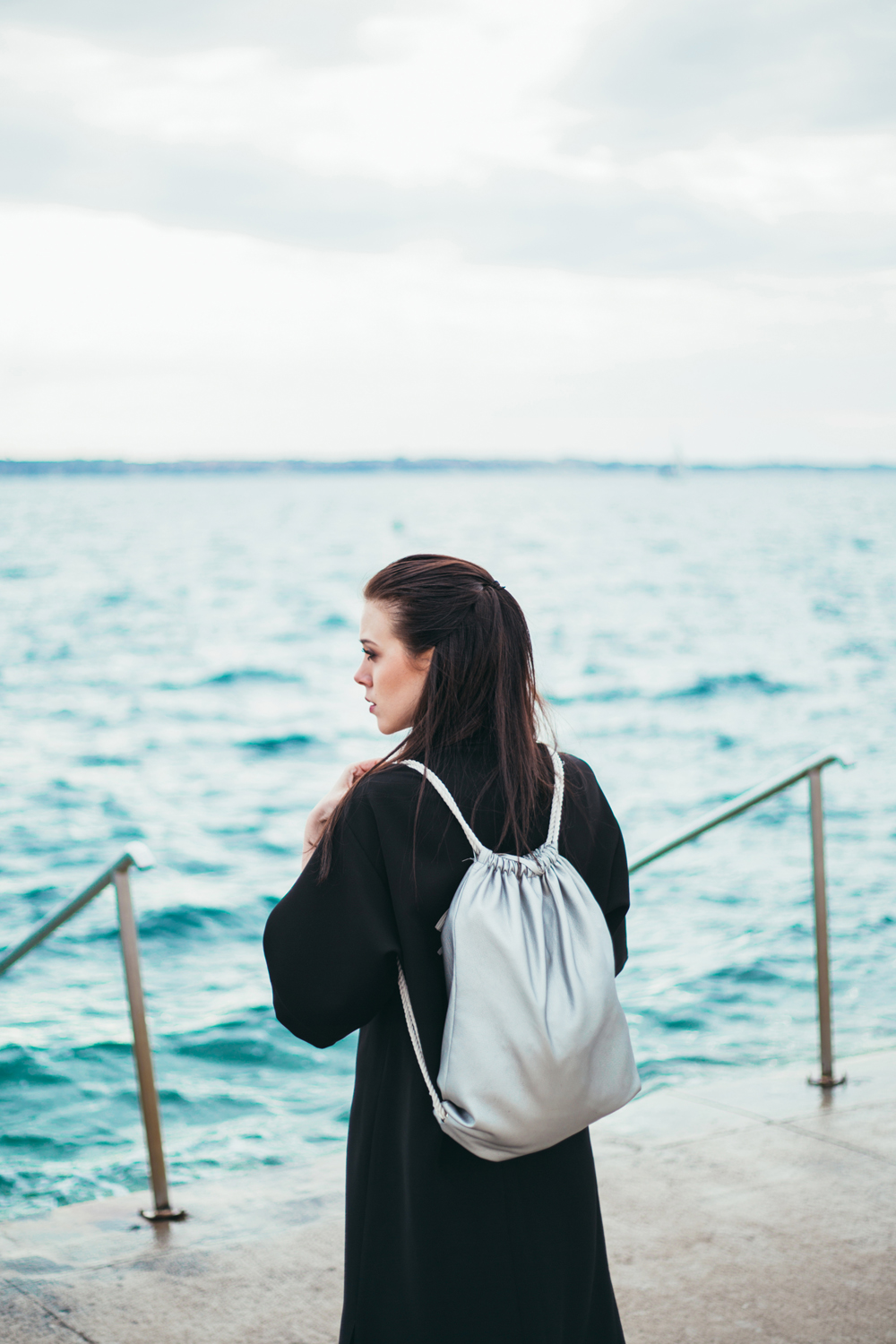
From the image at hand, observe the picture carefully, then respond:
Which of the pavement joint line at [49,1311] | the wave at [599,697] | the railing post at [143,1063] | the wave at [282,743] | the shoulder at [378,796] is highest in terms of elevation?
the shoulder at [378,796]

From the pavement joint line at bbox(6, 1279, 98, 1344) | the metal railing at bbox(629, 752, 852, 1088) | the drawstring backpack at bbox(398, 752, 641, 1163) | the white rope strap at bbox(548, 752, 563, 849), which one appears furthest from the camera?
the metal railing at bbox(629, 752, 852, 1088)

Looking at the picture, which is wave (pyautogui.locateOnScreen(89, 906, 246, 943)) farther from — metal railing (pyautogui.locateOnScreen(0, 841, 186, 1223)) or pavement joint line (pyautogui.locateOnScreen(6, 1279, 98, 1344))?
pavement joint line (pyautogui.locateOnScreen(6, 1279, 98, 1344))

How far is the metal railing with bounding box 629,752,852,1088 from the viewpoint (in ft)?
9.77

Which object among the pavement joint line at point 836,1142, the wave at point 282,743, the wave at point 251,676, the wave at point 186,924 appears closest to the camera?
the pavement joint line at point 836,1142

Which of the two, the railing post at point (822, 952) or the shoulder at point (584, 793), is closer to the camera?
the shoulder at point (584, 793)

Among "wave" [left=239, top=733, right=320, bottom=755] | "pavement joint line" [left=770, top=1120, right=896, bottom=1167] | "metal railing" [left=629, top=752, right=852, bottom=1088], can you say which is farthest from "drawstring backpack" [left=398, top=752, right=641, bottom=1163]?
"wave" [left=239, top=733, right=320, bottom=755]

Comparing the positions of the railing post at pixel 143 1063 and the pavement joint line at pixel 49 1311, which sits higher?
the railing post at pixel 143 1063

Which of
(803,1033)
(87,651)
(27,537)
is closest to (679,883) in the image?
(803,1033)

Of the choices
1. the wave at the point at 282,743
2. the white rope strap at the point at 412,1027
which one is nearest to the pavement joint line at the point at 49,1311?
the white rope strap at the point at 412,1027

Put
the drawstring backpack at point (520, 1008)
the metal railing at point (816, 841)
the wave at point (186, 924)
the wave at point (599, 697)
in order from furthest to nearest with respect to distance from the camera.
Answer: the wave at point (599, 697), the wave at point (186, 924), the metal railing at point (816, 841), the drawstring backpack at point (520, 1008)

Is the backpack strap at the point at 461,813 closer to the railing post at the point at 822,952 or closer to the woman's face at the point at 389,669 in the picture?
the woman's face at the point at 389,669

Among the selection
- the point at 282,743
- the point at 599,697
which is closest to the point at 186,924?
the point at 282,743

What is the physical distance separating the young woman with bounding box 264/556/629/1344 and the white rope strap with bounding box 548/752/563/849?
1cm

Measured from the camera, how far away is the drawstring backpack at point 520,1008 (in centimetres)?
131
